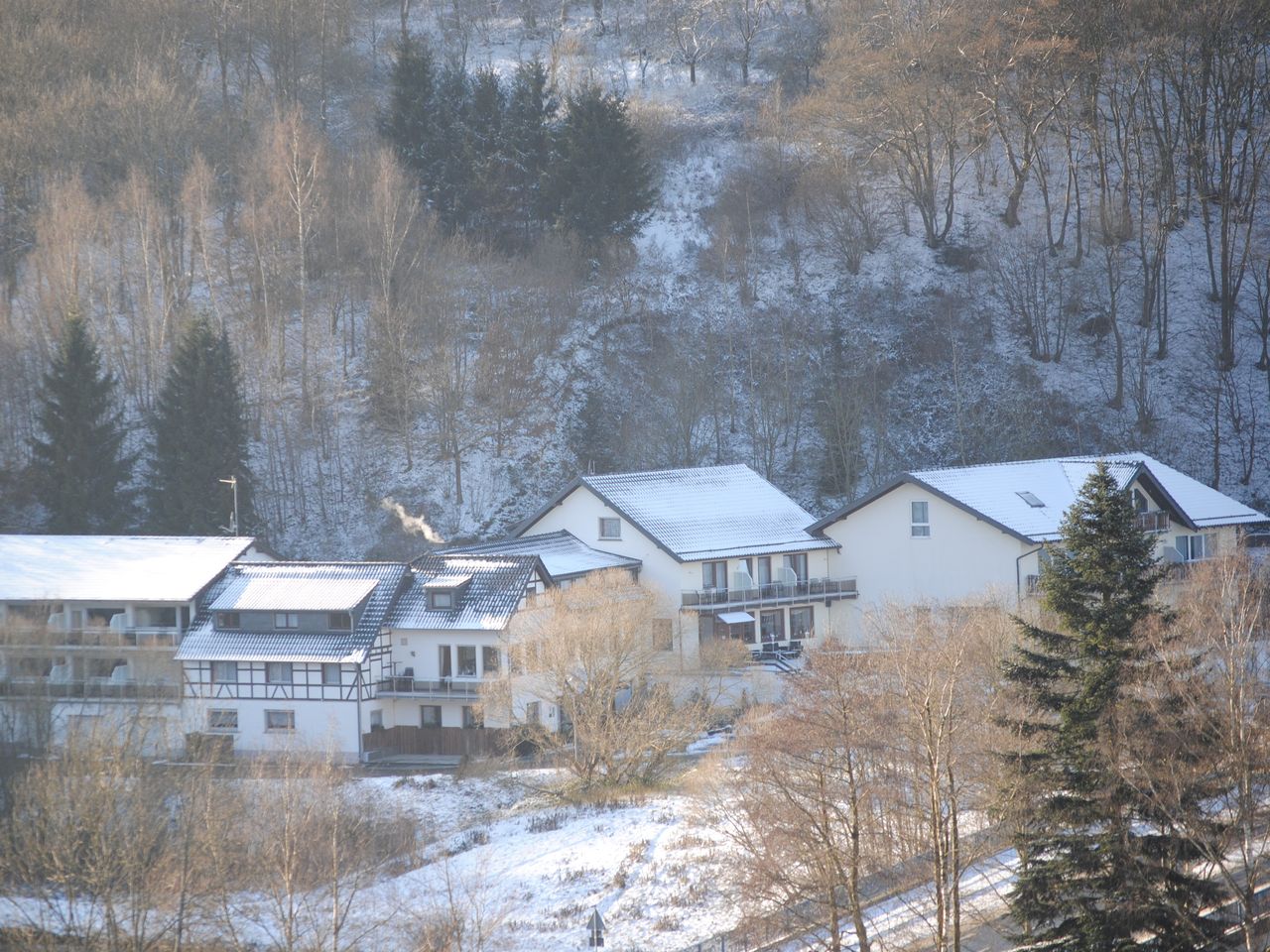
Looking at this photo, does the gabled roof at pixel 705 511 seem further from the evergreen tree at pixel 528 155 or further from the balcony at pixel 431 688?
the evergreen tree at pixel 528 155

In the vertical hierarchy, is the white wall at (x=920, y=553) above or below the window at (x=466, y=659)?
above

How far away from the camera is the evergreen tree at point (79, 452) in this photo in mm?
46062

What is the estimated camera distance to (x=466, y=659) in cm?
3516

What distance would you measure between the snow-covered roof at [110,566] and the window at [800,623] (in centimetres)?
1607

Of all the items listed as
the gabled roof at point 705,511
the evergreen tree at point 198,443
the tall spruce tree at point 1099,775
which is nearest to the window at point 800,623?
the gabled roof at point 705,511

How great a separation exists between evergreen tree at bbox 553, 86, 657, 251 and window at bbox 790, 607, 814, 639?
2457cm

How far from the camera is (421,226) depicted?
5706 centimetres

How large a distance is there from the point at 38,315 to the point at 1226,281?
1865 inches

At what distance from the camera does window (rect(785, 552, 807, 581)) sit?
4184 centimetres

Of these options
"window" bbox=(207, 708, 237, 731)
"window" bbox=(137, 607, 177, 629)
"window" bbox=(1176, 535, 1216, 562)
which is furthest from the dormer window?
"window" bbox=(1176, 535, 1216, 562)

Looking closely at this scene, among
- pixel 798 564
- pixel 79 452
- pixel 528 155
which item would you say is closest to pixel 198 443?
pixel 79 452

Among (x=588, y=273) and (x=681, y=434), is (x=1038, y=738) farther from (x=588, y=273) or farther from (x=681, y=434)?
(x=588, y=273)

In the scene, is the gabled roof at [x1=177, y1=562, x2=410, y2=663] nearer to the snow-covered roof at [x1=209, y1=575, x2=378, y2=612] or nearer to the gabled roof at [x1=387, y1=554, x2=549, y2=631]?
the snow-covered roof at [x1=209, y1=575, x2=378, y2=612]

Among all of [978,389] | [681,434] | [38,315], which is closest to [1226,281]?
[978,389]
